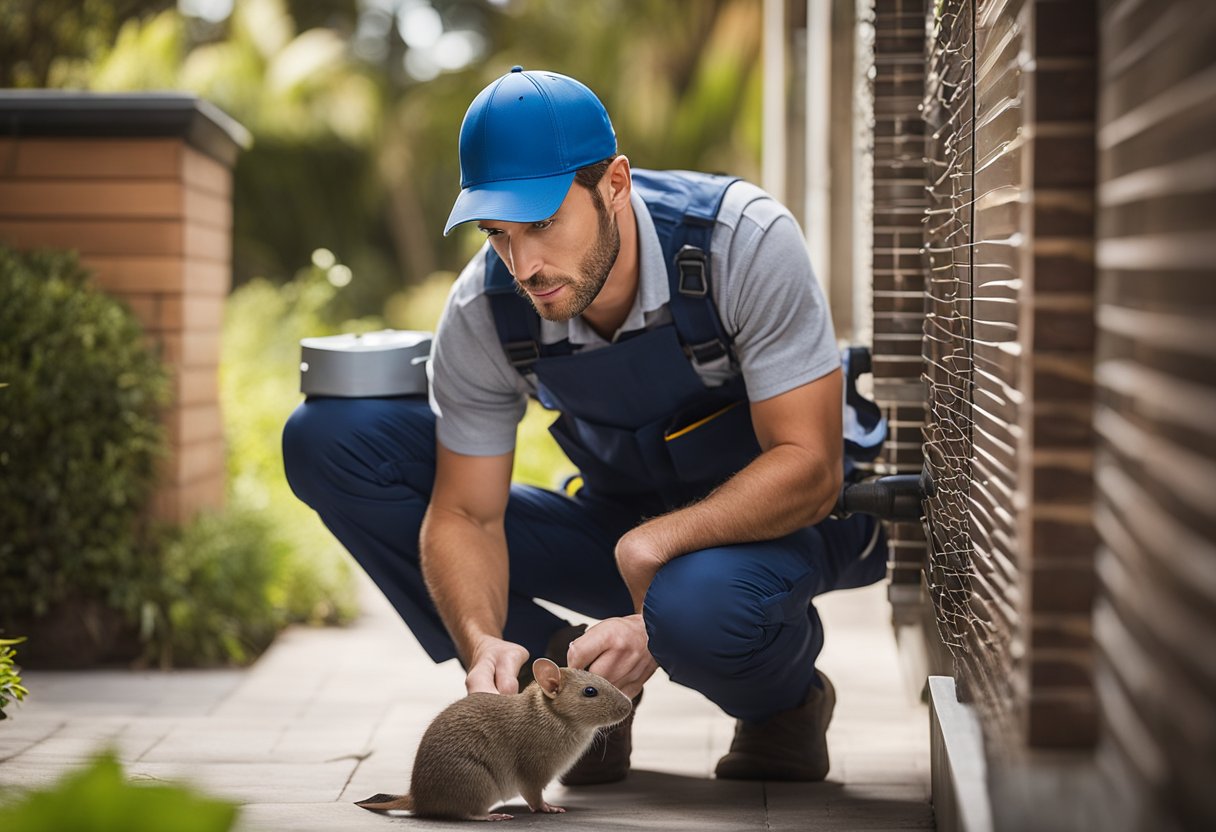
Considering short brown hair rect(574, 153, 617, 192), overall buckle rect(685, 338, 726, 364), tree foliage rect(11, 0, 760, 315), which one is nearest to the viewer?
short brown hair rect(574, 153, 617, 192)

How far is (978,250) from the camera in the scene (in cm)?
257

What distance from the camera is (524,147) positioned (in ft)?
10.2

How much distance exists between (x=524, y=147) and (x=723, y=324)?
0.61 metres

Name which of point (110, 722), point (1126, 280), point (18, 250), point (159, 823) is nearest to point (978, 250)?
point (1126, 280)

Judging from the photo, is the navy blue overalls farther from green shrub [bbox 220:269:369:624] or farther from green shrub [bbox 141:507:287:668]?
green shrub [bbox 220:269:369:624]

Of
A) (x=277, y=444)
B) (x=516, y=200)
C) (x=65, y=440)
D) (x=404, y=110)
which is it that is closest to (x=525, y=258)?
(x=516, y=200)

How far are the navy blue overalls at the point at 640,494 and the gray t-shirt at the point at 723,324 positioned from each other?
38 mm

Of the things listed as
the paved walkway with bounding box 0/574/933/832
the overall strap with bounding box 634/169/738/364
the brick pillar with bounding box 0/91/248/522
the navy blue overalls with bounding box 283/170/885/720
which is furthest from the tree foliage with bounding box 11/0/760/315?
the overall strap with bounding box 634/169/738/364

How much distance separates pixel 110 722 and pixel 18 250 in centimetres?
202

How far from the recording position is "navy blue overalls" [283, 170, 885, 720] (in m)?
3.01

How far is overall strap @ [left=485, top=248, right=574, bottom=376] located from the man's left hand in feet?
2.25

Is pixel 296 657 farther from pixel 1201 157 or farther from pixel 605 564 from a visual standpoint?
pixel 1201 157

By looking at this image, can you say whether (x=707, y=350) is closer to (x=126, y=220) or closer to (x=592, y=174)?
(x=592, y=174)

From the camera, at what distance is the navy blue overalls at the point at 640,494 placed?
3.01 metres
